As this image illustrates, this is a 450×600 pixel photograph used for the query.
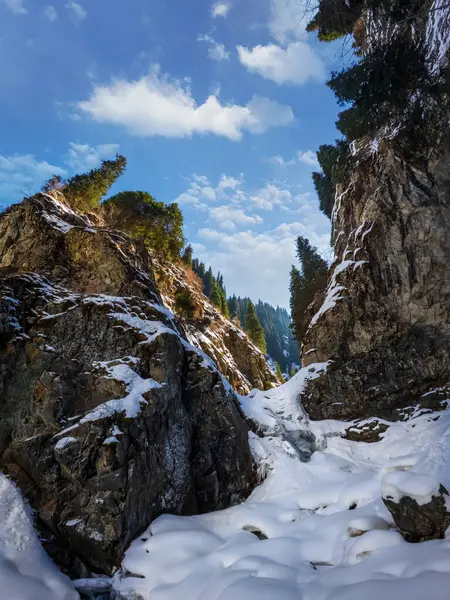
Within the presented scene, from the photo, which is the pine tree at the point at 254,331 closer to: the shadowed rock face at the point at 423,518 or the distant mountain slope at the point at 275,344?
the distant mountain slope at the point at 275,344

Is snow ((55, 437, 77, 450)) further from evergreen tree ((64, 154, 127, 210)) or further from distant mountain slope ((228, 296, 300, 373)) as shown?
distant mountain slope ((228, 296, 300, 373))

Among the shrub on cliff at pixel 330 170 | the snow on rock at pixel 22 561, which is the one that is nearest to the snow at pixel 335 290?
the shrub on cliff at pixel 330 170

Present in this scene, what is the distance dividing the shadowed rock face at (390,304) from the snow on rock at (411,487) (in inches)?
303

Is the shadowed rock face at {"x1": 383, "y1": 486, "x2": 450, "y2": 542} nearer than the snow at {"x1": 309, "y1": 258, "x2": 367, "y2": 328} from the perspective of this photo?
Yes

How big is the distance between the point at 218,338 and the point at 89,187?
15.3m

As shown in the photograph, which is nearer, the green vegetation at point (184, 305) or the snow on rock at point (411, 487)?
the snow on rock at point (411, 487)

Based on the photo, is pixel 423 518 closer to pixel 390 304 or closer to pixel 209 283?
pixel 390 304

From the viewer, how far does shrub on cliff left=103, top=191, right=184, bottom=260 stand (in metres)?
23.4

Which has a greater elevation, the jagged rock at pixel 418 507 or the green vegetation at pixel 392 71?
the green vegetation at pixel 392 71

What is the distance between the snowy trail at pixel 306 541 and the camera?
5.03 m

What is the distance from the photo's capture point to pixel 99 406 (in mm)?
9531

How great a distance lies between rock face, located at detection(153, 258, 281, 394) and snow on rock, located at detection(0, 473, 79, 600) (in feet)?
49.0

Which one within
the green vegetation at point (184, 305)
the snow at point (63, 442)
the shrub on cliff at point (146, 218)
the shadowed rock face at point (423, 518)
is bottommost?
the shadowed rock face at point (423, 518)

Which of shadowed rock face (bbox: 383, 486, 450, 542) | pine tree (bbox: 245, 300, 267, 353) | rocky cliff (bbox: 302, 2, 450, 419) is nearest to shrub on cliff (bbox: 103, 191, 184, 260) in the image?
rocky cliff (bbox: 302, 2, 450, 419)
